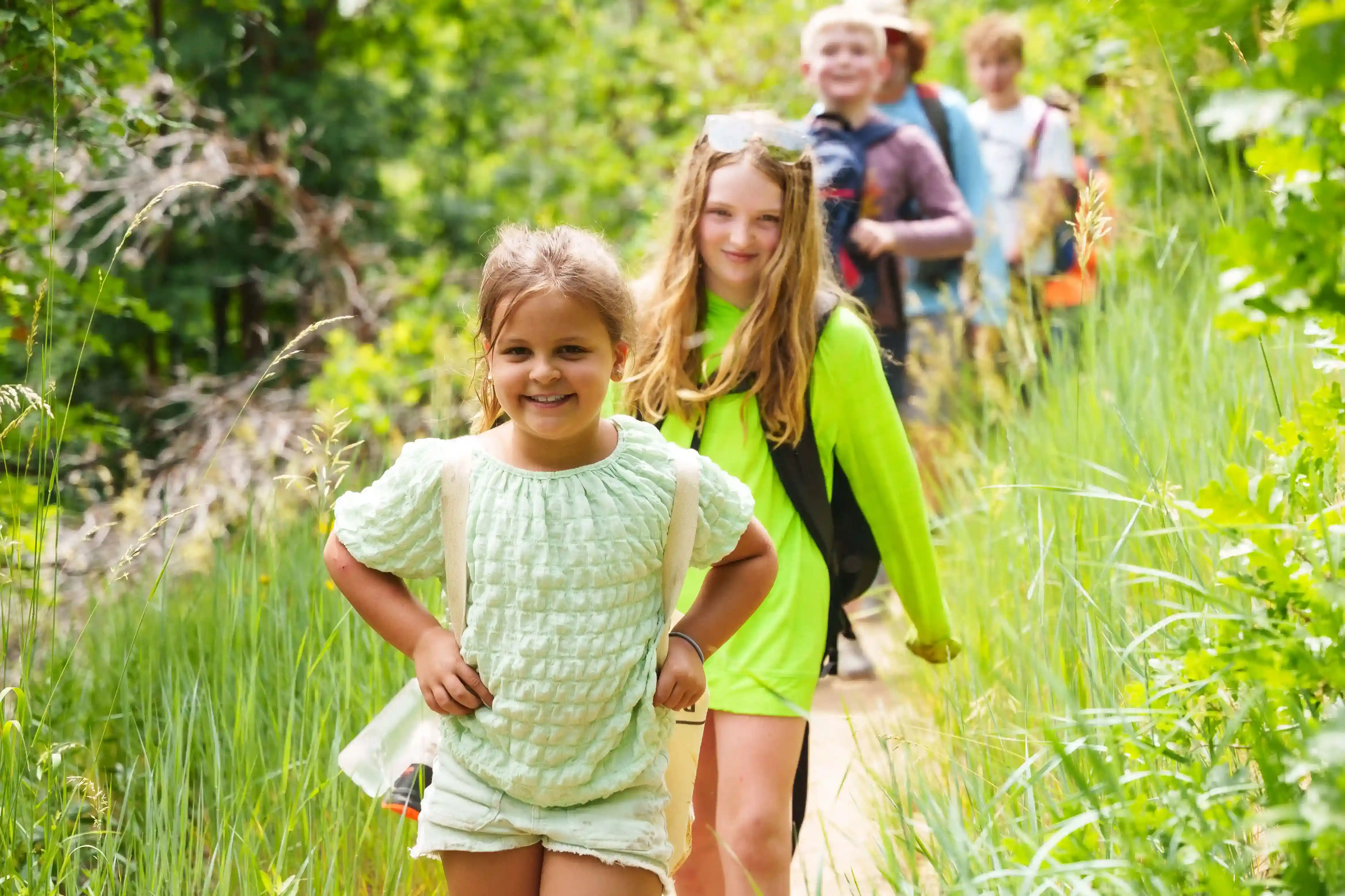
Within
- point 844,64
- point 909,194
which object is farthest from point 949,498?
point 844,64

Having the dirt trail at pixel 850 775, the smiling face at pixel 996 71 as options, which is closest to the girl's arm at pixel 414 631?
the dirt trail at pixel 850 775

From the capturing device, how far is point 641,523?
204cm

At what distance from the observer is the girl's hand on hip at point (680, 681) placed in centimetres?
204

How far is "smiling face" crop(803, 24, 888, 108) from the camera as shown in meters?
4.76

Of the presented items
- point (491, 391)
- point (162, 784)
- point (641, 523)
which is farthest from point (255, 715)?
point (641, 523)

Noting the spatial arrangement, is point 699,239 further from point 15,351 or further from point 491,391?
point 15,351

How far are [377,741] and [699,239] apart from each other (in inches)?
48.3

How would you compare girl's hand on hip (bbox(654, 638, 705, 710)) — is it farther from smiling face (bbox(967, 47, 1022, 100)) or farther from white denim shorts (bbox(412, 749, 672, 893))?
smiling face (bbox(967, 47, 1022, 100))

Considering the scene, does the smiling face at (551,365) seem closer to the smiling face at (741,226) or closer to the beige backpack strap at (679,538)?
the beige backpack strap at (679,538)

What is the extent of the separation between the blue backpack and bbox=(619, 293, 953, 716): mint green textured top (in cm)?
190

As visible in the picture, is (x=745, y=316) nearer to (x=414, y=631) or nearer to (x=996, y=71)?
(x=414, y=631)

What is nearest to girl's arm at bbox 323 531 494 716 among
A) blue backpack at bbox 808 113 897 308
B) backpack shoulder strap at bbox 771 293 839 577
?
backpack shoulder strap at bbox 771 293 839 577

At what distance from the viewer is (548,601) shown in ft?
6.55

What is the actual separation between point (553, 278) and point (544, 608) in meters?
0.48
